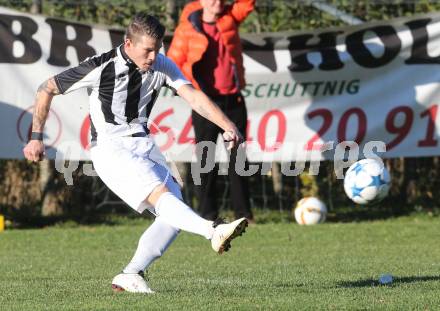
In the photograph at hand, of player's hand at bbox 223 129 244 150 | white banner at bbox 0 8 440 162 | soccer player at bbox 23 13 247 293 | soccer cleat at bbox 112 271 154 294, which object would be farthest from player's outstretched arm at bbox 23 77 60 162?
white banner at bbox 0 8 440 162

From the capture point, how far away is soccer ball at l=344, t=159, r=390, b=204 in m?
10.4

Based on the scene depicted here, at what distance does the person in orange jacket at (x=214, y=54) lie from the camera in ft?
37.1

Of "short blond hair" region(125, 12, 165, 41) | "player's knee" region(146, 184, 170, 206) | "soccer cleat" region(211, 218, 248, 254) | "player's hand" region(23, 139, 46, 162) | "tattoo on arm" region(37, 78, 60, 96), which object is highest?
"short blond hair" region(125, 12, 165, 41)

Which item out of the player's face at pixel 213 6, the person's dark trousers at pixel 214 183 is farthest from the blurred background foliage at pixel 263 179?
the player's face at pixel 213 6

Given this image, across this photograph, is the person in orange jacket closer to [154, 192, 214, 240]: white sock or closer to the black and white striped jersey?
the black and white striped jersey

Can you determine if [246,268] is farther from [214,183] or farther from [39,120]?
[214,183]

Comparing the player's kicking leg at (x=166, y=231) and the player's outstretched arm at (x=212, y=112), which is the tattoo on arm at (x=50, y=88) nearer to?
the player's outstretched arm at (x=212, y=112)

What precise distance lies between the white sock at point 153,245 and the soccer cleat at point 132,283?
1.9 inches

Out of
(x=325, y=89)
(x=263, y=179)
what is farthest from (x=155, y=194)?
(x=263, y=179)

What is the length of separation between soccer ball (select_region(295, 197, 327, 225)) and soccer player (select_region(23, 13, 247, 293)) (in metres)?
5.37

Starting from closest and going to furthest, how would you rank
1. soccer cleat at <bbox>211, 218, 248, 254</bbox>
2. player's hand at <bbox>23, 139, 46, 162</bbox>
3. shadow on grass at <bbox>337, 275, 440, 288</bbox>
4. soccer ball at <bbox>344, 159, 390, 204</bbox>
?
soccer cleat at <bbox>211, 218, 248, 254</bbox> → player's hand at <bbox>23, 139, 46, 162</bbox> → shadow on grass at <bbox>337, 275, 440, 288</bbox> → soccer ball at <bbox>344, 159, 390, 204</bbox>

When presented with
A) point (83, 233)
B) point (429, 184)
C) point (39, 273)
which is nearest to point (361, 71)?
point (429, 184)

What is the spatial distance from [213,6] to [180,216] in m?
5.26

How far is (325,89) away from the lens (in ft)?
40.9
